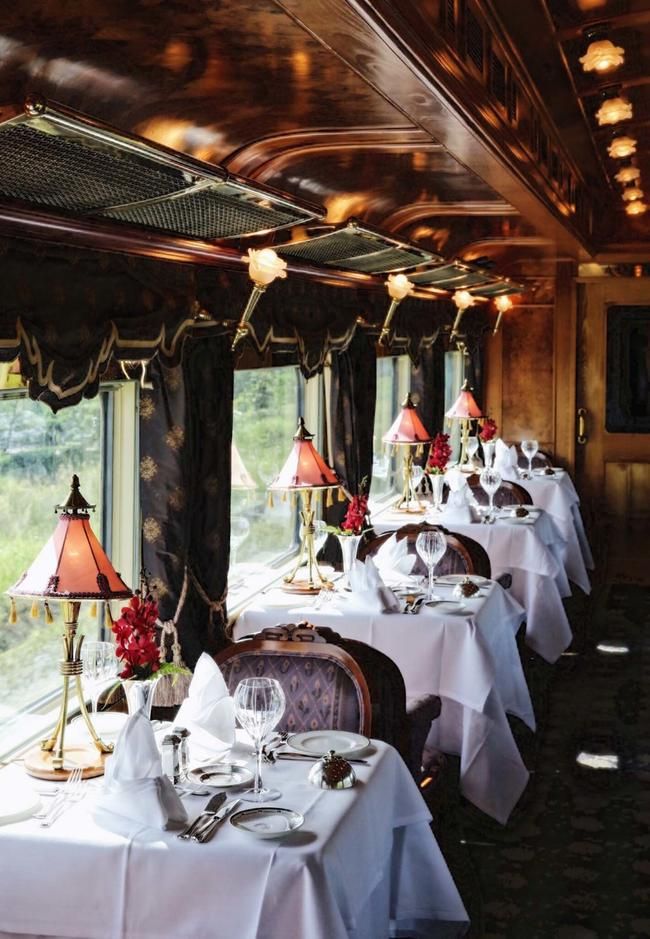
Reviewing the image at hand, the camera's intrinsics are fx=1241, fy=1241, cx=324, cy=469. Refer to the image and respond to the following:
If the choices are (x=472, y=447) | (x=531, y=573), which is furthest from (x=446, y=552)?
(x=472, y=447)

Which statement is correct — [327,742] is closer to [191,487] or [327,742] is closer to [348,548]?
[191,487]

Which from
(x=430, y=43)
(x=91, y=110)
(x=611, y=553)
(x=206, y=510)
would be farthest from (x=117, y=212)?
(x=611, y=553)

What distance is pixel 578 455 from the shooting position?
11164 mm

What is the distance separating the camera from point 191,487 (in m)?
4.38

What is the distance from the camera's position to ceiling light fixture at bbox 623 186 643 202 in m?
Answer: 8.64

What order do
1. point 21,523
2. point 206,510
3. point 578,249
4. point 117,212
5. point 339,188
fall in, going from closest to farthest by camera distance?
point 117,212 < point 21,523 < point 206,510 < point 339,188 < point 578,249

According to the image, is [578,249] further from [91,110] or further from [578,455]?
[91,110]

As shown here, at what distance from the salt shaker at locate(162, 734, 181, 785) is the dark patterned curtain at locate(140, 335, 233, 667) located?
1.40 meters

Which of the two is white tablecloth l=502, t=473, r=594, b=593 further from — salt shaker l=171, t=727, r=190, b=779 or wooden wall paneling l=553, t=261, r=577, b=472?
salt shaker l=171, t=727, r=190, b=779

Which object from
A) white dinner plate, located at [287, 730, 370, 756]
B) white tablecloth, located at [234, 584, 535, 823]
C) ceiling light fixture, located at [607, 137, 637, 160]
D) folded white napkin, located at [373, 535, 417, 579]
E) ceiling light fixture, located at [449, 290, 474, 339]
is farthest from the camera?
ceiling light fixture, located at [449, 290, 474, 339]

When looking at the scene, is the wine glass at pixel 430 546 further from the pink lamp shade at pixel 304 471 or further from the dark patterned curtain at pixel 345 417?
the dark patterned curtain at pixel 345 417

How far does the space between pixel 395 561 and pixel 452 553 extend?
371 mm

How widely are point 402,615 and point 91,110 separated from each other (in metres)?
2.30

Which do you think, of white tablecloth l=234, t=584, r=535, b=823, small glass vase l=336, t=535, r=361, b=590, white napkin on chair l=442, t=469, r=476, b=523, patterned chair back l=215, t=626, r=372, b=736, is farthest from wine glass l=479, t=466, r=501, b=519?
patterned chair back l=215, t=626, r=372, b=736
